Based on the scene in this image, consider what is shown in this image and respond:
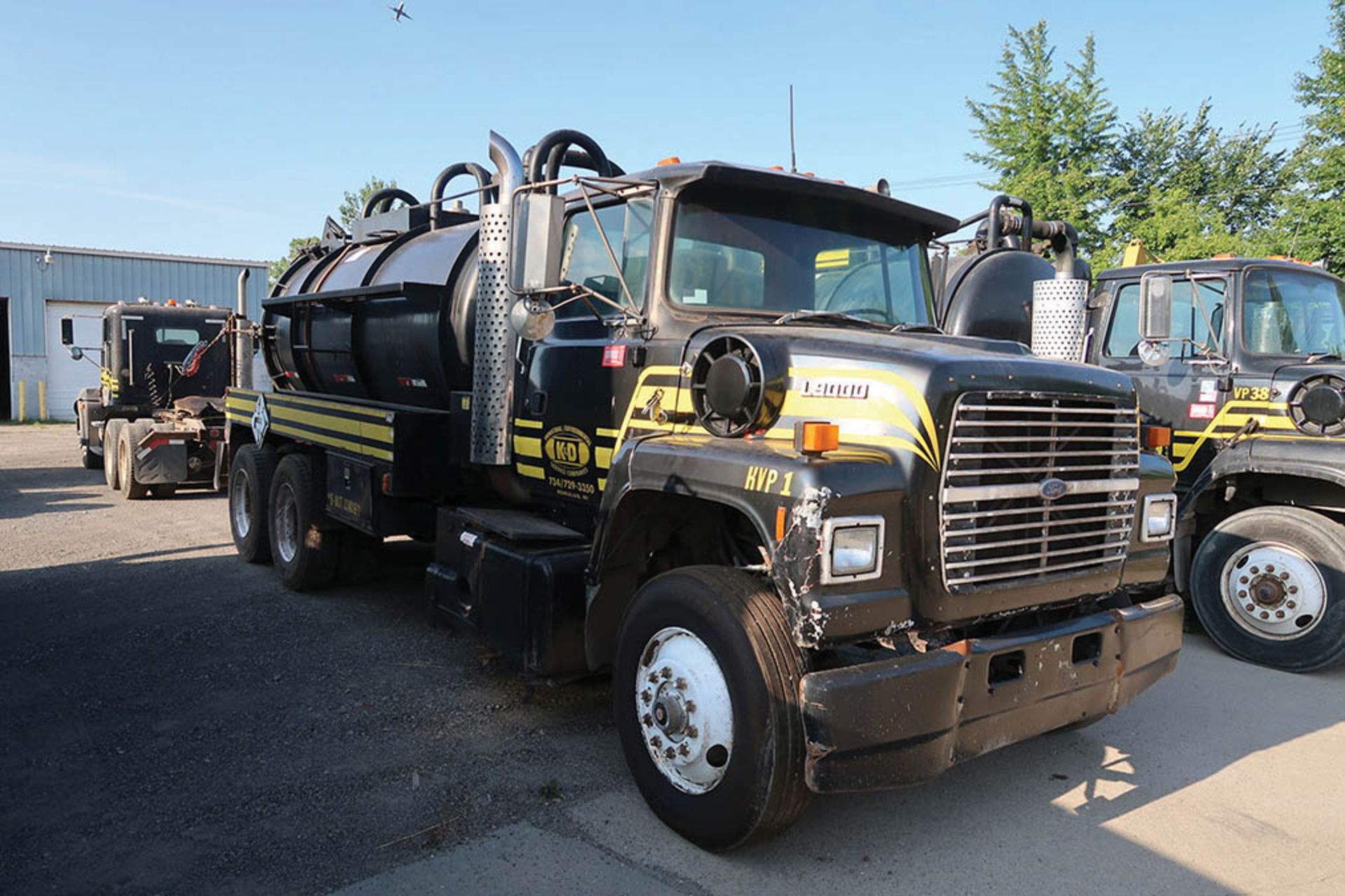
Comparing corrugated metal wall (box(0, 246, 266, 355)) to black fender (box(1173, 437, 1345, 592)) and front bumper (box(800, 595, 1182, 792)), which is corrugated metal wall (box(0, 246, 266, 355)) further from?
front bumper (box(800, 595, 1182, 792))

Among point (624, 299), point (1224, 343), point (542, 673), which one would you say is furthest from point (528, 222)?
point (1224, 343)

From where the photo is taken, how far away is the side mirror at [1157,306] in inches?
229

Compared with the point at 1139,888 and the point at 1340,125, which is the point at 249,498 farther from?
the point at 1340,125

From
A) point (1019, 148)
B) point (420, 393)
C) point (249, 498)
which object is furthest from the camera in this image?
point (1019, 148)

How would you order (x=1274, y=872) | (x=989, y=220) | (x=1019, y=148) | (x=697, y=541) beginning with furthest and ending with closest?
(x=1019, y=148)
(x=989, y=220)
(x=697, y=541)
(x=1274, y=872)

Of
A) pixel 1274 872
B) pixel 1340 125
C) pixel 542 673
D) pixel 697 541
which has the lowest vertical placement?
pixel 1274 872

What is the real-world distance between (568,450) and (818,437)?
1.94m

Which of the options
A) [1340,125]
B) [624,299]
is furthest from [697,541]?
[1340,125]

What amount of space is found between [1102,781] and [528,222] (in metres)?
3.63

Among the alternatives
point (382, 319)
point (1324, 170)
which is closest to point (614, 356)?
point (382, 319)

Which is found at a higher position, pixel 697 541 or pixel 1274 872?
pixel 697 541

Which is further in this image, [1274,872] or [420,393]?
[420,393]

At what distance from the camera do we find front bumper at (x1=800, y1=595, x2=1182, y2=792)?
9.93ft

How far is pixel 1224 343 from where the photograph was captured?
6703mm
